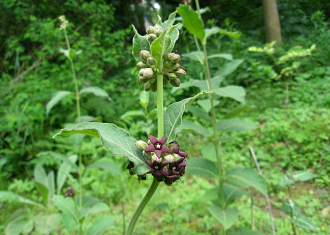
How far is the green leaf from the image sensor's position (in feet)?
1.92

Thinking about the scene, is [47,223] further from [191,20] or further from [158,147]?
[191,20]

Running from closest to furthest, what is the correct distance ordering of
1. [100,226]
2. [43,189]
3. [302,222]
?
[100,226], [302,222], [43,189]

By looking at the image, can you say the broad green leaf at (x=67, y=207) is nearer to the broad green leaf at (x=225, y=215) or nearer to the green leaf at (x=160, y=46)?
the broad green leaf at (x=225, y=215)

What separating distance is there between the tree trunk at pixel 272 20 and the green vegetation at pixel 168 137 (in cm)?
44

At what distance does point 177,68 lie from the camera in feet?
2.24

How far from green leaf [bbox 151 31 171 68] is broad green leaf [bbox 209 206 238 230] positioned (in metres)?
1.18

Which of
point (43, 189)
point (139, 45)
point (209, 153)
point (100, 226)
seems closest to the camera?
point (139, 45)

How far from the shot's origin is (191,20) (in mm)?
1411

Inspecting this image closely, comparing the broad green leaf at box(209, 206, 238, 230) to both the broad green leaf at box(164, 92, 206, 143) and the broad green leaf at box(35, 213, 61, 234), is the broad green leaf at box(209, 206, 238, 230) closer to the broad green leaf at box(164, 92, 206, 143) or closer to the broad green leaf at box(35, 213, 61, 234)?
the broad green leaf at box(164, 92, 206, 143)

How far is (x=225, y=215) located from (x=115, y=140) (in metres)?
1.19

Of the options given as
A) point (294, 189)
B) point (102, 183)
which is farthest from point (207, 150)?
point (102, 183)

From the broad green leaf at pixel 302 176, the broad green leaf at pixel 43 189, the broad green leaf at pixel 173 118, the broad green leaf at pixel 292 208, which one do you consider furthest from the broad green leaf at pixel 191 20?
the broad green leaf at pixel 43 189

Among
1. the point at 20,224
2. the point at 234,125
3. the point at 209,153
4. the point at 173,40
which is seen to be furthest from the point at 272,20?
the point at 20,224

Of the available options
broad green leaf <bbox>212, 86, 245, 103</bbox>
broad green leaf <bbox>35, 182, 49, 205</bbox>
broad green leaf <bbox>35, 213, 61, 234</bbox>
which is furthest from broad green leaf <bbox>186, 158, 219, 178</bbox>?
broad green leaf <bbox>35, 213, 61, 234</bbox>
